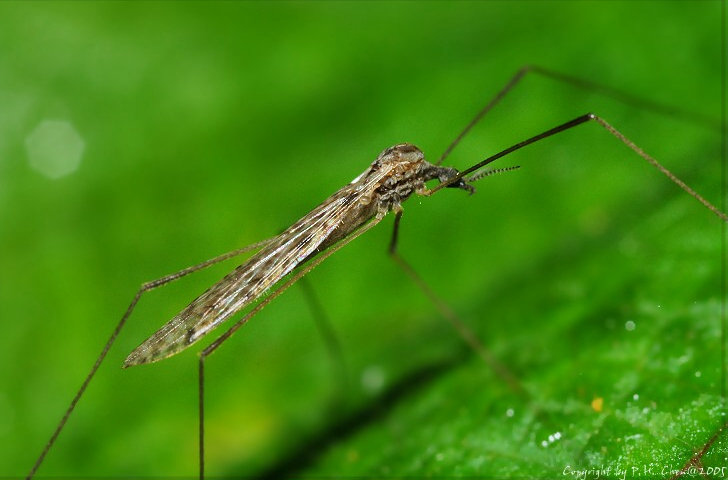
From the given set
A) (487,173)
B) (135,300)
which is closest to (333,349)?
(135,300)

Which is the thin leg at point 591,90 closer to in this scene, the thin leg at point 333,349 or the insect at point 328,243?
the insect at point 328,243

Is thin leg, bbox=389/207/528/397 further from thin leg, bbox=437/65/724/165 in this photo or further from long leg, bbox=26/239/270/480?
long leg, bbox=26/239/270/480

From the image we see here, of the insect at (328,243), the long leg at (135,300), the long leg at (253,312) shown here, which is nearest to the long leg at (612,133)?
the insect at (328,243)

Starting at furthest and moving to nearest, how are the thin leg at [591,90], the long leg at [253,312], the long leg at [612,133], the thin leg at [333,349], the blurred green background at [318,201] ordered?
1. the thin leg at [591,90]
2. the thin leg at [333,349]
3. the blurred green background at [318,201]
4. the long leg at [612,133]
5. the long leg at [253,312]

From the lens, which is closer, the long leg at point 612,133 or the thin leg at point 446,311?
the long leg at point 612,133

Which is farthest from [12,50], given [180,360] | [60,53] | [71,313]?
[180,360]
